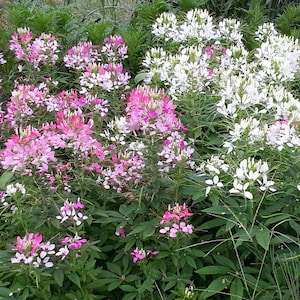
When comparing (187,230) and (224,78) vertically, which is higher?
(224,78)

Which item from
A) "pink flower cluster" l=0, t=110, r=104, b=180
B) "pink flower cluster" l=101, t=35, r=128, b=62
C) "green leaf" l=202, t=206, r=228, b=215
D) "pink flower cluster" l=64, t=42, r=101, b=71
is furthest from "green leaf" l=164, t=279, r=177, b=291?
"pink flower cluster" l=101, t=35, r=128, b=62

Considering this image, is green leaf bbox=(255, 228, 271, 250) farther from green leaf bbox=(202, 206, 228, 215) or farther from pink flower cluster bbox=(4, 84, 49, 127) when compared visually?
pink flower cluster bbox=(4, 84, 49, 127)

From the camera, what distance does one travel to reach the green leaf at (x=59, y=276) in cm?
176

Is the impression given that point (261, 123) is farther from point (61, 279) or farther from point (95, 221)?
point (61, 279)

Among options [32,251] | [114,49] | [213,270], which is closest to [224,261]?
[213,270]

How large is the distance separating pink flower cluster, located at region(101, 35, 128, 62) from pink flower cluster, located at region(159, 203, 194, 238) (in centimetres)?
157

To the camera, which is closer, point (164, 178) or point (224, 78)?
point (164, 178)

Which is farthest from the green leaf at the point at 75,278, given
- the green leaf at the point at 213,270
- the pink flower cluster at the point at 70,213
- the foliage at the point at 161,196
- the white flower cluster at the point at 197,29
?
the white flower cluster at the point at 197,29

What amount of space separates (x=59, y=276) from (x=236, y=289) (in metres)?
0.59

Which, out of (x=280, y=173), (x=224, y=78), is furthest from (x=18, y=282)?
(x=224, y=78)

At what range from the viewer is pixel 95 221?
6.72 ft

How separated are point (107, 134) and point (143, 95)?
30cm

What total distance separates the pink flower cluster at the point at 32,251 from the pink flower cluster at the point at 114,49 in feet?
5.61

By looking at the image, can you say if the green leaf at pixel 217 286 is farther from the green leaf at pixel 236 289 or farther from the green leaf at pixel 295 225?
the green leaf at pixel 295 225
